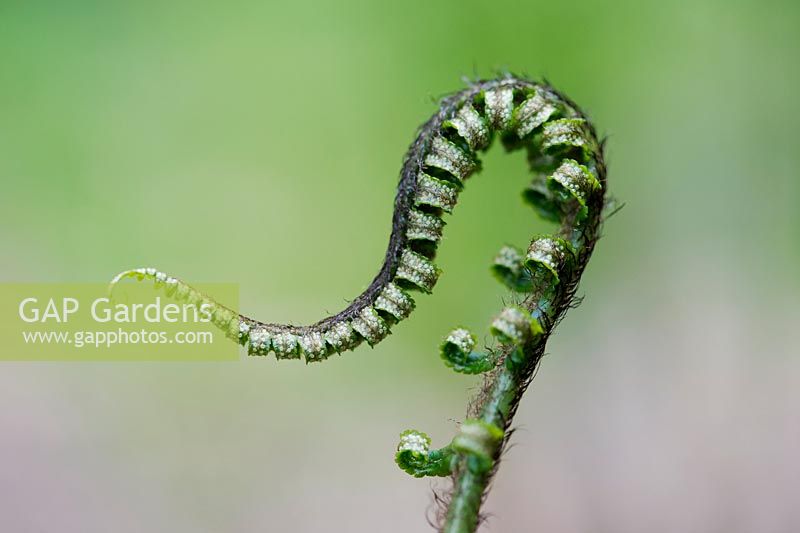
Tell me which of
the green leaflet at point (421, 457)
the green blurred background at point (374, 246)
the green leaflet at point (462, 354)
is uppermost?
the green blurred background at point (374, 246)

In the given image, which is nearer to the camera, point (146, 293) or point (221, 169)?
point (146, 293)

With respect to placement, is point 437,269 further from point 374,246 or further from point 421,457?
point 374,246

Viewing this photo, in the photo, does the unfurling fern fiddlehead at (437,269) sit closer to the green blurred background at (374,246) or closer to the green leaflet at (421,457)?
the green leaflet at (421,457)

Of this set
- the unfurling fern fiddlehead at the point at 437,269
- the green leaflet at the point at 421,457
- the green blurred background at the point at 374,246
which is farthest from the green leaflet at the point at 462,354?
the green blurred background at the point at 374,246

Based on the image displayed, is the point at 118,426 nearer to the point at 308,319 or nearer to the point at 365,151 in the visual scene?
the point at 308,319

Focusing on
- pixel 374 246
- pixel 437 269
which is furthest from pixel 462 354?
pixel 374 246

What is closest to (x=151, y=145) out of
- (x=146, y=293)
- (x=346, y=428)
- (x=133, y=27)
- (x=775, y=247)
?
(x=133, y=27)

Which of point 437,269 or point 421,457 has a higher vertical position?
point 437,269
